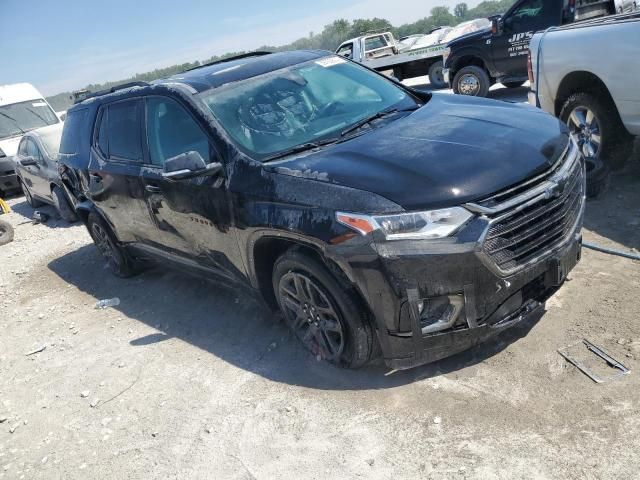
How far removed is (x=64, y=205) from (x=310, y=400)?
25.2 ft

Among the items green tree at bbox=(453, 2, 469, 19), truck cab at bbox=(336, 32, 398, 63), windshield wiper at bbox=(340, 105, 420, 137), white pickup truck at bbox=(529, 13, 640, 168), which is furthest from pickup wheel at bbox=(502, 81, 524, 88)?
green tree at bbox=(453, 2, 469, 19)

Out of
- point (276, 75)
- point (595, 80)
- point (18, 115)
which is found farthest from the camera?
point (18, 115)

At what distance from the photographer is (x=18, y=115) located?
14.6m

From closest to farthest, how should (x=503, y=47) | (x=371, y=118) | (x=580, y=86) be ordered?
(x=371, y=118), (x=580, y=86), (x=503, y=47)

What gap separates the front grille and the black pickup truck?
7.65 meters

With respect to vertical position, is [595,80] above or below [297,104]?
below

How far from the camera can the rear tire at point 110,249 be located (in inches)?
235

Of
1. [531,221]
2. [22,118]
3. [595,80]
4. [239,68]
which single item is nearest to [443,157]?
[531,221]

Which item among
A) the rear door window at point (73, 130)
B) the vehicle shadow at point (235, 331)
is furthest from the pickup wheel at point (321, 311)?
the rear door window at point (73, 130)

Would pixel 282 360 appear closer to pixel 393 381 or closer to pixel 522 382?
pixel 393 381

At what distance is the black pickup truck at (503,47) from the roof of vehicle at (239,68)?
688cm

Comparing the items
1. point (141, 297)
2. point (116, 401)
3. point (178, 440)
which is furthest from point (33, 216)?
point (178, 440)

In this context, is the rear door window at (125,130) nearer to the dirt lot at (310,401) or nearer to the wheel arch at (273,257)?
the dirt lot at (310,401)

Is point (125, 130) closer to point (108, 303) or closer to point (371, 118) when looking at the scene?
point (108, 303)
